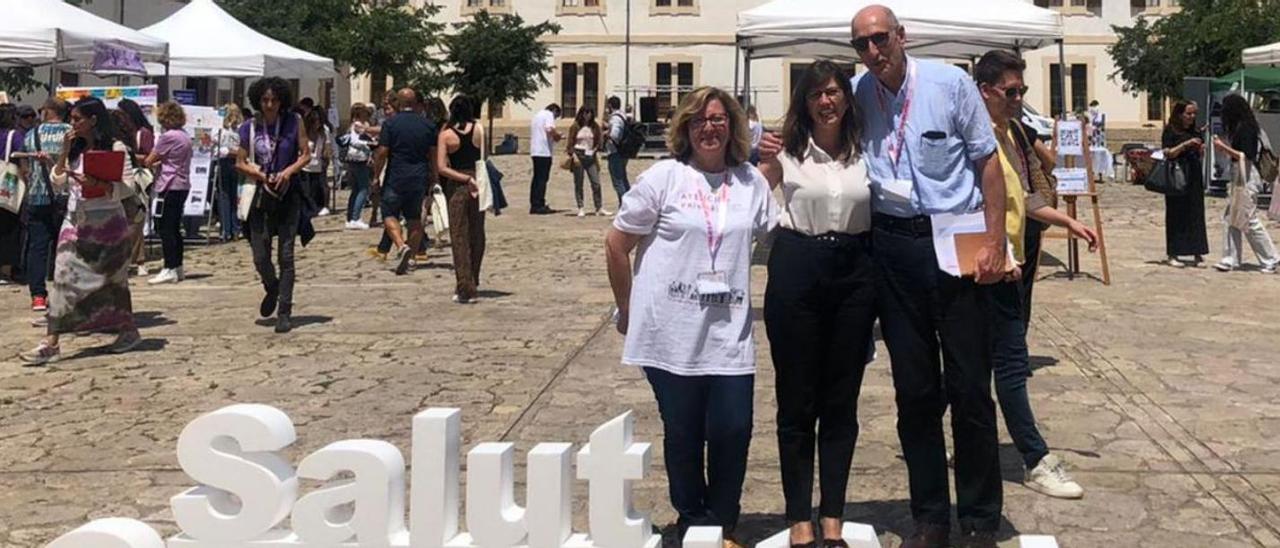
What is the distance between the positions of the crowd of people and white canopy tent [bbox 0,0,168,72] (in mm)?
10729

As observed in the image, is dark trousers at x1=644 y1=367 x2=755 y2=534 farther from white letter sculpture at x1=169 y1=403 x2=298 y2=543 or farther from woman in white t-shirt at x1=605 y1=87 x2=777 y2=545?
white letter sculpture at x1=169 y1=403 x2=298 y2=543

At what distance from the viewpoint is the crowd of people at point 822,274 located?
4.26 meters

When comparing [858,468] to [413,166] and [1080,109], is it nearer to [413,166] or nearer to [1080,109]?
[413,166]

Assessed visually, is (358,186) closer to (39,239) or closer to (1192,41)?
(39,239)

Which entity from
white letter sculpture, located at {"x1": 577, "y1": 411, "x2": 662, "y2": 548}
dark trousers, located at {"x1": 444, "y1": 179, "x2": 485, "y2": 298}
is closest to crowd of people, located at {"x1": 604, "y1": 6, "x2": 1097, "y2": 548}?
white letter sculpture, located at {"x1": 577, "y1": 411, "x2": 662, "y2": 548}

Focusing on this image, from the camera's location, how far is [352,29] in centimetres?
3881

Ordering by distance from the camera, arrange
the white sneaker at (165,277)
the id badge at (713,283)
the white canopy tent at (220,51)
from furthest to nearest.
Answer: the white canopy tent at (220,51) → the white sneaker at (165,277) → the id badge at (713,283)

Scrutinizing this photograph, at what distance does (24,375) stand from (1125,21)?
172 feet

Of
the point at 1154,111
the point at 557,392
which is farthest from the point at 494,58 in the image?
the point at 557,392

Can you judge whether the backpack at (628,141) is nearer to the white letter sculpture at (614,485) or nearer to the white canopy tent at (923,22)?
the white canopy tent at (923,22)

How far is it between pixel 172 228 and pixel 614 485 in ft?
30.4

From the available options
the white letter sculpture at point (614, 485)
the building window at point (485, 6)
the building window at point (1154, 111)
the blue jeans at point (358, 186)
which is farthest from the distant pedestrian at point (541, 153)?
the building window at point (1154, 111)

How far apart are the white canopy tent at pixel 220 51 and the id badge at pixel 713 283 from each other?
15.3m

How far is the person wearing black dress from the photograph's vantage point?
12.6 meters
